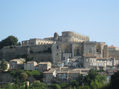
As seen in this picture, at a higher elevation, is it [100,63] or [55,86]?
[100,63]

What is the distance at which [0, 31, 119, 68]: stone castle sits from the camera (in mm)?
59875

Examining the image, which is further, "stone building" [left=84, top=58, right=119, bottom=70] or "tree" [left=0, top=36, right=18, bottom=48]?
"tree" [left=0, top=36, right=18, bottom=48]

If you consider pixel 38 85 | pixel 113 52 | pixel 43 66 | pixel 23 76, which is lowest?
pixel 38 85

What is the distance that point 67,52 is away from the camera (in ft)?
209

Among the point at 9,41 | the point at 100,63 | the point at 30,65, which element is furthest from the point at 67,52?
the point at 9,41

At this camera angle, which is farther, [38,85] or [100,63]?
A: [100,63]

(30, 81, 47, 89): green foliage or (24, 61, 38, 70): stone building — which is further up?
(24, 61, 38, 70): stone building

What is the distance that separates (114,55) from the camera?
215 ft

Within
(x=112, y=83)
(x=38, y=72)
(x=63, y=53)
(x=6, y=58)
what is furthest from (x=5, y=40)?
(x=112, y=83)

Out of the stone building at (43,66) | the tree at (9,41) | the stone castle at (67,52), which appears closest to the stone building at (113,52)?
the stone castle at (67,52)

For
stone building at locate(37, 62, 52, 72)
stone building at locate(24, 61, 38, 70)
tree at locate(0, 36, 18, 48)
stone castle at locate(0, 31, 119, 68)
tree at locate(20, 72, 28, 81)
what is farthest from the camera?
tree at locate(0, 36, 18, 48)

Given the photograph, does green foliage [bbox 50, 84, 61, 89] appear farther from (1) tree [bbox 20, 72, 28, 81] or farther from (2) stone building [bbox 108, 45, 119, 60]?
(2) stone building [bbox 108, 45, 119, 60]

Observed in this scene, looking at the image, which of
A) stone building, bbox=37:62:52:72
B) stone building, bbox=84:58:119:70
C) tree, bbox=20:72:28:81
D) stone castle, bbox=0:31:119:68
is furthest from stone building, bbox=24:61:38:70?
stone building, bbox=84:58:119:70

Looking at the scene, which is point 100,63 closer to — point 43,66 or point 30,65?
point 43,66
